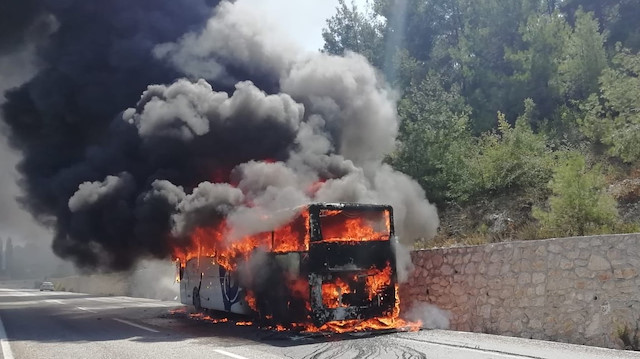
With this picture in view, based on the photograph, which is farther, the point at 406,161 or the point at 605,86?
the point at 406,161

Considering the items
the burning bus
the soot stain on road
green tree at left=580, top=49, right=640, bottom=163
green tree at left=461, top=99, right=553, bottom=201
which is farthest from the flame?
green tree at left=461, top=99, right=553, bottom=201

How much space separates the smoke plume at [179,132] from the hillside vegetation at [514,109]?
2.27m

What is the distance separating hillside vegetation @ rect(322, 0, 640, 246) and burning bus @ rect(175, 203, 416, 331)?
156 inches

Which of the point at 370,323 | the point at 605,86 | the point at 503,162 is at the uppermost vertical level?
the point at 605,86

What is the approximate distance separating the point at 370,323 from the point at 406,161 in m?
11.7

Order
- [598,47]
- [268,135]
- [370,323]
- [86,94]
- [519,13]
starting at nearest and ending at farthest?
[370,323] < [268,135] < [86,94] < [598,47] < [519,13]

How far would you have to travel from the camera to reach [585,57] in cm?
2648

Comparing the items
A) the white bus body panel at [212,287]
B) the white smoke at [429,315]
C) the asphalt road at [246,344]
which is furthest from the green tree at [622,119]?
the white bus body panel at [212,287]

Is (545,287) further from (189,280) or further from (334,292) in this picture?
(189,280)

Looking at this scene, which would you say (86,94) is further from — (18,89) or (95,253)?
(95,253)

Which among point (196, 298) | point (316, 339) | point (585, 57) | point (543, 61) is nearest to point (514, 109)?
point (543, 61)

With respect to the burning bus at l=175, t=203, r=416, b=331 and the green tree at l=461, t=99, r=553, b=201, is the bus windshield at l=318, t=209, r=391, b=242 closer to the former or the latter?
the burning bus at l=175, t=203, r=416, b=331

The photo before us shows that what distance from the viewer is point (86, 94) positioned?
853 inches

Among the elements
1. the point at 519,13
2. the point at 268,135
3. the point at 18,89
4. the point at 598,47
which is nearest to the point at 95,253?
the point at 268,135
